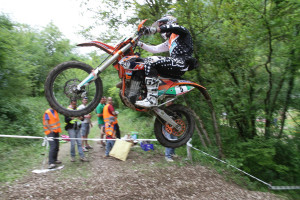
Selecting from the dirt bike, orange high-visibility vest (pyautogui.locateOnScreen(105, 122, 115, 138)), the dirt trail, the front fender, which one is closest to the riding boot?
the dirt bike

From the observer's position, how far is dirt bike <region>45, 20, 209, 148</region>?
122 inches

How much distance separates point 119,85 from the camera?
353cm

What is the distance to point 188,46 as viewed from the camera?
3652 millimetres

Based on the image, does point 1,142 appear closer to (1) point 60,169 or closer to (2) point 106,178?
(1) point 60,169

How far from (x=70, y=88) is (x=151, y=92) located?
1.25 metres

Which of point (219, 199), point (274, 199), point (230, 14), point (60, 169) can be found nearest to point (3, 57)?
point (60, 169)

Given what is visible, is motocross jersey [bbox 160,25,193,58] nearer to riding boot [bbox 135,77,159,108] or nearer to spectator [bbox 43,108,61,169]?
riding boot [bbox 135,77,159,108]

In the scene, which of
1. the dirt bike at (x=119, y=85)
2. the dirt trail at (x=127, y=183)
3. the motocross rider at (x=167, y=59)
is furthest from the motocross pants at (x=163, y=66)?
the dirt trail at (x=127, y=183)

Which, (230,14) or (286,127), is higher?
(230,14)

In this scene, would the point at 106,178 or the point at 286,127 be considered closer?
the point at 106,178

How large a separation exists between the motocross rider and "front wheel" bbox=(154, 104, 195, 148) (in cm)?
57

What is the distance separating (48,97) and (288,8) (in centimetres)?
581

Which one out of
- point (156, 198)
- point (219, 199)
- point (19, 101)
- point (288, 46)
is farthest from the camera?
point (19, 101)

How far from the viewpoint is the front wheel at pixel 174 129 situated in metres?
3.86
